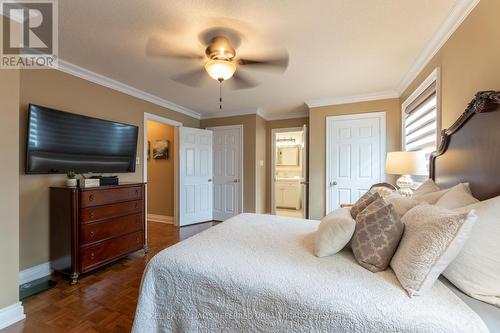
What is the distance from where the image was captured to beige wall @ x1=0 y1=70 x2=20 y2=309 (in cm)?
162

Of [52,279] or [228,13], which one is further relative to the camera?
[52,279]

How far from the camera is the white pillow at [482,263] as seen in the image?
2.80ft

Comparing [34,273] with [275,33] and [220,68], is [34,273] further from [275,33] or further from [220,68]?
[275,33]

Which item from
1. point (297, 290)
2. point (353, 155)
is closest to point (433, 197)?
point (297, 290)

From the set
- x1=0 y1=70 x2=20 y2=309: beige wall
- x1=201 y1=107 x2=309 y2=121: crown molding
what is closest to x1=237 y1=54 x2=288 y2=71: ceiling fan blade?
x1=0 y1=70 x2=20 y2=309: beige wall

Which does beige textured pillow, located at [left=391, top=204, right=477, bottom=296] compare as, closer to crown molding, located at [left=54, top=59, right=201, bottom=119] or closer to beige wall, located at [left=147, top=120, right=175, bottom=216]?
crown molding, located at [left=54, top=59, right=201, bottom=119]

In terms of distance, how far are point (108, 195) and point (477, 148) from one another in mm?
3297

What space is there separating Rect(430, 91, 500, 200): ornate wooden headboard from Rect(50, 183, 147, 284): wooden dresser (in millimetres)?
3249

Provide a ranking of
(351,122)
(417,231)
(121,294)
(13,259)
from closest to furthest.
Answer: (417,231) < (13,259) < (121,294) < (351,122)

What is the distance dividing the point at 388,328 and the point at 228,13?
2111mm

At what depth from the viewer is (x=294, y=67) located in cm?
262

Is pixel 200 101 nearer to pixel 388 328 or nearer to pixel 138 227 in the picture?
pixel 138 227

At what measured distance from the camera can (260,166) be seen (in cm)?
486

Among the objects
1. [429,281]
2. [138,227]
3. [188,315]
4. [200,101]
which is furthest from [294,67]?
[138,227]
